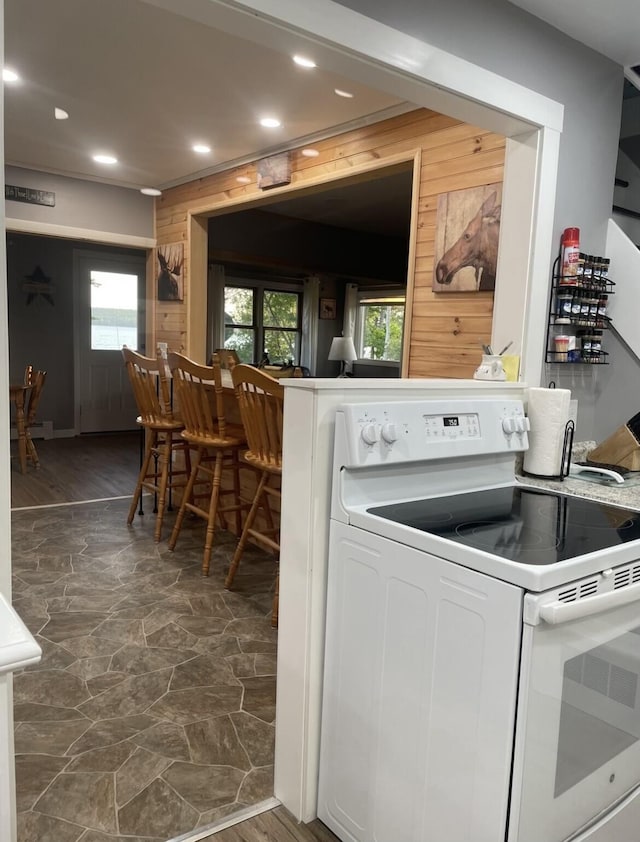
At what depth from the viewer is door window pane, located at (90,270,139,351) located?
581 centimetres

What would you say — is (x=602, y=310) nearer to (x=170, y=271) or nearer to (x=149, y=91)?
(x=149, y=91)

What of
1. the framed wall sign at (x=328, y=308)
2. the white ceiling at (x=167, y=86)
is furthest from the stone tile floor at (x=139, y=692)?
the framed wall sign at (x=328, y=308)

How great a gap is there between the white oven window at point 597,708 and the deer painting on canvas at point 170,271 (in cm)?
458

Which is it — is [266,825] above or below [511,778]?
below

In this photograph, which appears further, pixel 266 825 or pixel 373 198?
pixel 373 198

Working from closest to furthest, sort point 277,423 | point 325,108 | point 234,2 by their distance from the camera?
point 234,2
point 277,423
point 325,108

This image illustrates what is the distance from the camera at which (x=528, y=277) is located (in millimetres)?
2176

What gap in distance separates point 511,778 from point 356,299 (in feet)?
24.6

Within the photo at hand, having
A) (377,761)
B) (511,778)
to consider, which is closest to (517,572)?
(511,778)

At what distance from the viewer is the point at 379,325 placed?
27.5ft

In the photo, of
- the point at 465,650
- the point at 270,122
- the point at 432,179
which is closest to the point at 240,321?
the point at 270,122

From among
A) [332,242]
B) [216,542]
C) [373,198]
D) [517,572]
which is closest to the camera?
[517,572]

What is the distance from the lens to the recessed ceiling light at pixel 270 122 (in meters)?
3.69

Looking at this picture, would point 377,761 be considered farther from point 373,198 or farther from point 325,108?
point 373,198
